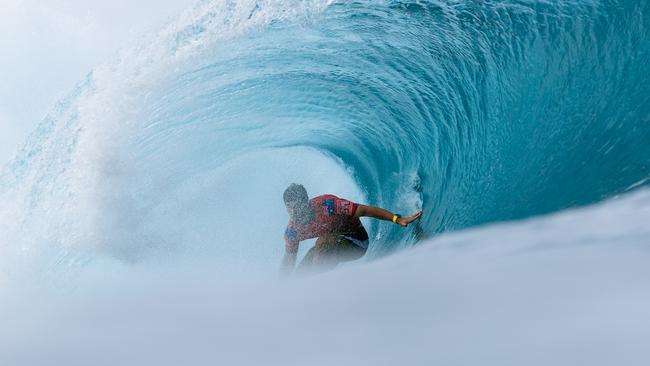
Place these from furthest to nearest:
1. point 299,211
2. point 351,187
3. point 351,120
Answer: point 351,187 → point 351,120 → point 299,211

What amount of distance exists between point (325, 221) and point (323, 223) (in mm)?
31

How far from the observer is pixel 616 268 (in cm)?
249

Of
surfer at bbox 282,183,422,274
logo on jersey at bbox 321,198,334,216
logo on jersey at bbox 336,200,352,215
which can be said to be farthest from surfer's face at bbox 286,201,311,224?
logo on jersey at bbox 336,200,352,215

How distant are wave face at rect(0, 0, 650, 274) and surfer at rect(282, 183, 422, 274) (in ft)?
4.13

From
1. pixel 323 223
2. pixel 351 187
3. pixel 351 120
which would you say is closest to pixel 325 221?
pixel 323 223

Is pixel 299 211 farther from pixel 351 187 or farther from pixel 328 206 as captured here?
pixel 351 187

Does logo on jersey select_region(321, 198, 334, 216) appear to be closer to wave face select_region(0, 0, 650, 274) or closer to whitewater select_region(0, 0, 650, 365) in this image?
whitewater select_region(0, 0, 650, 365)

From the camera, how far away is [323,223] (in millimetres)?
5340

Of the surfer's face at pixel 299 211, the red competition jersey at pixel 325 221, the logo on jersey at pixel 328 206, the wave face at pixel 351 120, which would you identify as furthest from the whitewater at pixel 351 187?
the surfer's face at pixel 299 211

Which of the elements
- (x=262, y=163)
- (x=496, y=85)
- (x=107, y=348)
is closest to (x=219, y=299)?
(x=107, y=348)

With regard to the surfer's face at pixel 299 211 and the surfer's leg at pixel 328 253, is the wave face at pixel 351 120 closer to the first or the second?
the surfer's leg at pixel 328 253

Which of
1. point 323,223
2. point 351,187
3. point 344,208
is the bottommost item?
point 323,223

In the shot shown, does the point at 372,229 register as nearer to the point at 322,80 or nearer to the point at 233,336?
the point at 322,80

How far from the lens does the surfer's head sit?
16.7 feet
